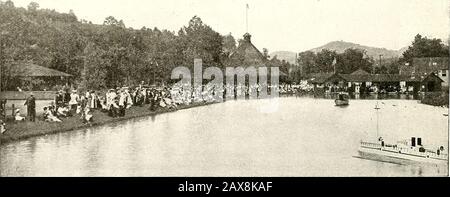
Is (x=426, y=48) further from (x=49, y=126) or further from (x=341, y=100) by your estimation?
(x=341, y=100)

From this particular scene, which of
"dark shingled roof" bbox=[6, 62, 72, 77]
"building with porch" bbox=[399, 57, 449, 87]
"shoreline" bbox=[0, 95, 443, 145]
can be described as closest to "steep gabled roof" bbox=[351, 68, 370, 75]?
"building with porch" bbox=[399, 57, 449, 87]

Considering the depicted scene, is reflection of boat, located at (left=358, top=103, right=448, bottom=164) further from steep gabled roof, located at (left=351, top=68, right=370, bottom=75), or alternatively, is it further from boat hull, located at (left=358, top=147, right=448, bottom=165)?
steep gabled roof, located at (left=351, top=68, right=370, bottom=75)

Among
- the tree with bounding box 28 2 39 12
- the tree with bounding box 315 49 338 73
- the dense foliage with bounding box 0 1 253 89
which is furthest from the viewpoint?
the tree with bounding box 315 49 338 73

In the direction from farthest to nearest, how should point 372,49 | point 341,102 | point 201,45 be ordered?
point 341,102
point 201,45
point 372,49

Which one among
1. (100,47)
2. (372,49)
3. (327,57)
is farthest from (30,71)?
(327,57)

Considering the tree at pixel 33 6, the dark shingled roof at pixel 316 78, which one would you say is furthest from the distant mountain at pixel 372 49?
the dark shingled roof at pixel 316 78
